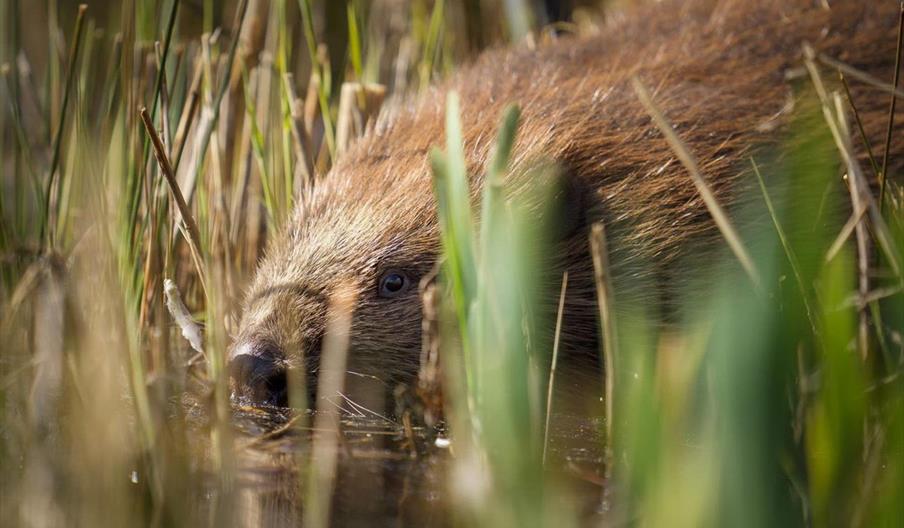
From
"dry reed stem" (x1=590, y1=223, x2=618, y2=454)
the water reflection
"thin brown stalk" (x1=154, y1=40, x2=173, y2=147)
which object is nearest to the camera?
"dry reed stem" (x1=590, y1=223, x2=618, y2=454)

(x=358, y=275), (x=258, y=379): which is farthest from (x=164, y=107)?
(x=258, y=379)

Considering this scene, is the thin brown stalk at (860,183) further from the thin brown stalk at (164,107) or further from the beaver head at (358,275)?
the thin brown stalk at (164,107)

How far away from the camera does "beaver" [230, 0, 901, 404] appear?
295cm

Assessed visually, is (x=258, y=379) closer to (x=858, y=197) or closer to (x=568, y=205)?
(x=568, y=205)

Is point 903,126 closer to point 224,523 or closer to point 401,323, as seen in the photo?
point 401,323

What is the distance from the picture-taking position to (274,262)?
3191 millimetres

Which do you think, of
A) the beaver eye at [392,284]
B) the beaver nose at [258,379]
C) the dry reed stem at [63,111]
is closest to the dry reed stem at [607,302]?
the beaver nose at [258,379]

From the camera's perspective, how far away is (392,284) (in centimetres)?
304

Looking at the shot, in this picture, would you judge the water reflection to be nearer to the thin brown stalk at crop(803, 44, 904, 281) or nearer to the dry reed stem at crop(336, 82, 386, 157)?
the thin brown stalk at crop(803, 44, 904, 281)

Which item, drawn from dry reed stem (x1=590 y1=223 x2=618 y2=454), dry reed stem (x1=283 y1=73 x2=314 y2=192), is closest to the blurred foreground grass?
dry reed stem (x1=590 y1=223 x2=618 y2=454)

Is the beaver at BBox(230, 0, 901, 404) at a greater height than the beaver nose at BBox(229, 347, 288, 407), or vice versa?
the beaver at BBox(230, 0, 901, 404)

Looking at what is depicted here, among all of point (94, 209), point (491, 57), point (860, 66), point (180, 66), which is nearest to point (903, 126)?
point (860, 66)

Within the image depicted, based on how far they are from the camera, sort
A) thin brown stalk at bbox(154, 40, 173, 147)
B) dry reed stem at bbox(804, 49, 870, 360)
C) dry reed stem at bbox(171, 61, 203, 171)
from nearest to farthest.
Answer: dry reed stem at bbox(804, 49, 870, 360) → dry reed stem at bbox(171, 61, 203, 171) → thin brown stalk at bbox(154, 40, 173, 147)

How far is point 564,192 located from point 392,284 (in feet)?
1.66
